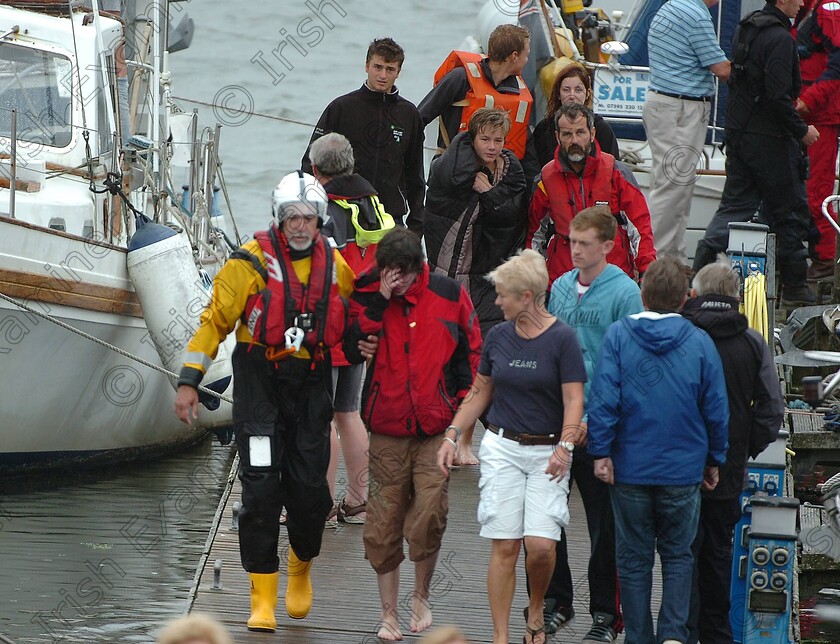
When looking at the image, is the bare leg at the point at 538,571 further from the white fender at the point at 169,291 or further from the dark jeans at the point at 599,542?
the white fender at the point at 169,291

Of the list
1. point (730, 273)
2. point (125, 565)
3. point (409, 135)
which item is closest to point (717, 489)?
point (730, 273)

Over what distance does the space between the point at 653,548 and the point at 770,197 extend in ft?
14.3

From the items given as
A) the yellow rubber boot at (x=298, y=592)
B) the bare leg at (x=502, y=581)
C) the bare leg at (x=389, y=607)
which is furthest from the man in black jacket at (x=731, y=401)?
the yellow rubber boot at (x=298, y=592)

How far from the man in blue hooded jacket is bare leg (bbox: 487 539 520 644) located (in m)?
0.44

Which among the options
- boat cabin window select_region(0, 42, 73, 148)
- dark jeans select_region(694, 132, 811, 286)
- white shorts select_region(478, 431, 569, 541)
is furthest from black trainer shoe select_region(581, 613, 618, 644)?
boat cabin window select_region(0, 42, 73, 148)

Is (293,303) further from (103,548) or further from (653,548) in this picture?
(103,548)

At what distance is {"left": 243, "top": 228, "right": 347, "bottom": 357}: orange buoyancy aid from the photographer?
5953 millimetres

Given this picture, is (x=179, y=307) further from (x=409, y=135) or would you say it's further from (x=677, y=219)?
(x=677, y=219)

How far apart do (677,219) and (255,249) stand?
198 inches

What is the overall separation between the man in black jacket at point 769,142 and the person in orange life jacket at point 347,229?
3159mm

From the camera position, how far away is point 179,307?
1036 cm

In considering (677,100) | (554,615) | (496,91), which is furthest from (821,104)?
(554,615)

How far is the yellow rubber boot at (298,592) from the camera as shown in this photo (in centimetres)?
Answer: 644

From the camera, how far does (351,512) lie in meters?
7.78
